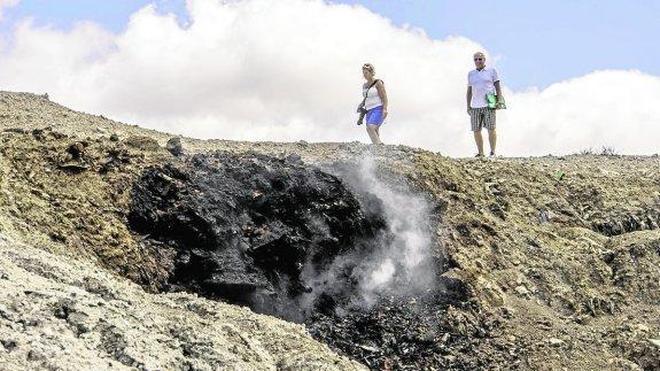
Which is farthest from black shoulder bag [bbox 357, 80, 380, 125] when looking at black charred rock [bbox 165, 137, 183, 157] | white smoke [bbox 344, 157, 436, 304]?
black charred rock [bbox 165, 137, 183, 157]

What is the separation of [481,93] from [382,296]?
15.1ft

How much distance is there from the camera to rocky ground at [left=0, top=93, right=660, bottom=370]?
18.5ft

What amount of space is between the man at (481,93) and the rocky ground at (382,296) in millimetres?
637

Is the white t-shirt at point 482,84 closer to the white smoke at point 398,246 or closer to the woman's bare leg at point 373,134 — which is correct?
the woman's bare leg at point 373,134

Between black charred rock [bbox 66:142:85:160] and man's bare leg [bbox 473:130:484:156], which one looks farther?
man's bare leg [bbox 473:130:484:156]

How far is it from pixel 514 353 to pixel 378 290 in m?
1.43

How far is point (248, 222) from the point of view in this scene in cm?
882

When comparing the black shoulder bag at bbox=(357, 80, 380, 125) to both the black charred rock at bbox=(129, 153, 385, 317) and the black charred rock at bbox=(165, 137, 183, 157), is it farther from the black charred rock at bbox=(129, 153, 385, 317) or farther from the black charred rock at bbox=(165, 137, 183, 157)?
the black charred rock at bbox=(165, 137, 183, 157)

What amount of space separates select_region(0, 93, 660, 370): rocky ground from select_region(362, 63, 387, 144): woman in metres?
0.62

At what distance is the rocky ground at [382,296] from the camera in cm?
562

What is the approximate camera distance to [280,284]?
28.2 feet

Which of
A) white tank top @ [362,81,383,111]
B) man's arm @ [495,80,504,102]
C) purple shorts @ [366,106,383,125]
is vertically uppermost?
man's arm @ [495,80,504,102]

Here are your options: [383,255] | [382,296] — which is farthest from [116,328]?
[383,255]

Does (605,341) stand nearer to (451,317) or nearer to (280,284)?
(451,317)
